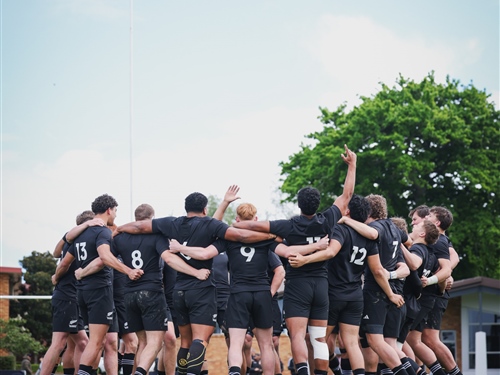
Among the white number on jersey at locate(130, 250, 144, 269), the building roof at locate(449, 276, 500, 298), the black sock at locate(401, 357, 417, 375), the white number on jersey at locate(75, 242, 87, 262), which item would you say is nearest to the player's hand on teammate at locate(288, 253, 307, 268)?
the white number on jersey at locate(130, 250, 144, 269)

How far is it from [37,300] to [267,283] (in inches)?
1964

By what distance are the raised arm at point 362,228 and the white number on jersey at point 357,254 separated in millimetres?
224

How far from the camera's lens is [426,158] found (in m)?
44.1

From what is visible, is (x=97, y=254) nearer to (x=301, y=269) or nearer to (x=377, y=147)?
(x=301, y=269)

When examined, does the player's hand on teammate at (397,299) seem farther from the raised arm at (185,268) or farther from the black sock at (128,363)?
the black sock at (128,363)

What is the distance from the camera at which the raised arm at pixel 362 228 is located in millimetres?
11461

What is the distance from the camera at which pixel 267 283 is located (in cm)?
1148

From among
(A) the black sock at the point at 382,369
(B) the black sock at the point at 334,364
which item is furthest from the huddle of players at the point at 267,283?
(B) the black sock at the point at 334,364

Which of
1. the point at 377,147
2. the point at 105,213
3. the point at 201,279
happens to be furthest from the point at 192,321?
the point at 377,147

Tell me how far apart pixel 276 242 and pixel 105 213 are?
306cm

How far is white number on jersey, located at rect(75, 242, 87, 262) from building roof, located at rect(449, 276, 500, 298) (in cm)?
2560

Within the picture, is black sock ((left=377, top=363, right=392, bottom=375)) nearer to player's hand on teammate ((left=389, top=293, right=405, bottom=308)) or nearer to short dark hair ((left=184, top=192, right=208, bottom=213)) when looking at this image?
player's hand on teammate ((left=389, top=293, right=405, bottom=308))

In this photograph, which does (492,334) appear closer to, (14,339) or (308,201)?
(14,339)

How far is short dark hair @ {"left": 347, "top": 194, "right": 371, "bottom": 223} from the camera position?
463 inches
